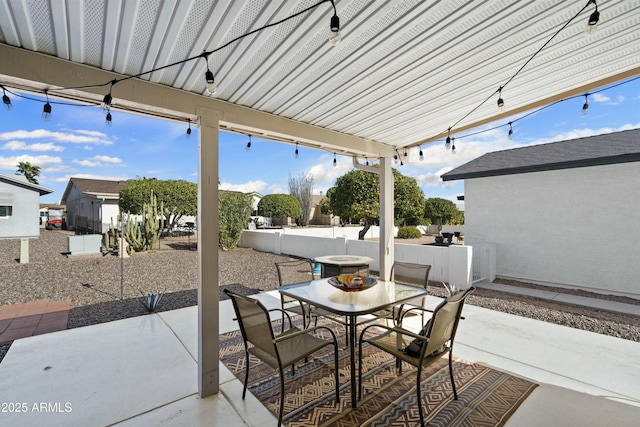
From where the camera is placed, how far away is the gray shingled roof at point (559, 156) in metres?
5.68

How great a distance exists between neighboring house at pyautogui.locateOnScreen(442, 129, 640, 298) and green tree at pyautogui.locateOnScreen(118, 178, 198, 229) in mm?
13170

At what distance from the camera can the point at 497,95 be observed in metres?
2.96

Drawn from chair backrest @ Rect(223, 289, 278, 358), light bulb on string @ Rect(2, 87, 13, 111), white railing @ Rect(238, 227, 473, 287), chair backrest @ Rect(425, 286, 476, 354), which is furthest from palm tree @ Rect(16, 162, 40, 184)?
chair backrest @ Rect(425, 286, 476, 354)

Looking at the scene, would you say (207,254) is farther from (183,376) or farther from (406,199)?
(406,199)

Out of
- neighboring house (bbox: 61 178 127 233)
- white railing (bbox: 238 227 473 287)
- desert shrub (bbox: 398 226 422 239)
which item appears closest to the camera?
white railing (bbox: 238 227 473 287)

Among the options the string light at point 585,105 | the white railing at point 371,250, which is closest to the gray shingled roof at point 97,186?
the white railing at point 371,250

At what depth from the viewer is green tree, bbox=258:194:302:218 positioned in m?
26.1

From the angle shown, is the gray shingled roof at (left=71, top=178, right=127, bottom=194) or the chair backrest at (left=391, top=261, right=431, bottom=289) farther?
the gray shingled roof at (left=71, top=178, right=127, bottom=194)

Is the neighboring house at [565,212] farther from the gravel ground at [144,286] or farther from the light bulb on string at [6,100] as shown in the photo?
the light bulb on string at [6,100]

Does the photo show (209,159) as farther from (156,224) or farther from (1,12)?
(156,224)

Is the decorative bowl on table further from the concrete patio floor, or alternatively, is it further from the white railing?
the white railing

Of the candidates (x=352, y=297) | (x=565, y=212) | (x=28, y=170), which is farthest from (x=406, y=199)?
(x=28, y=170)

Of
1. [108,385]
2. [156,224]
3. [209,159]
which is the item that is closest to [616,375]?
[209,159]

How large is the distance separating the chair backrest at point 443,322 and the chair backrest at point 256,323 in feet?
3.88
